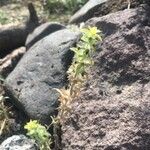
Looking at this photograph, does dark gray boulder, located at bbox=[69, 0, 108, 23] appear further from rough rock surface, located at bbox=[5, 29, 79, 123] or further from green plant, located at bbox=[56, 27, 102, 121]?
green plant, located at bbox=[56, 27, 102, 121]

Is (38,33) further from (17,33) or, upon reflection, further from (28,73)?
(28,73)

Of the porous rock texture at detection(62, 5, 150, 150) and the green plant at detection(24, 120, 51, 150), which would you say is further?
the green plant at detection(24, 120, 51, 150)

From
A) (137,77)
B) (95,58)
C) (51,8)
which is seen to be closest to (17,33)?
(51,8)

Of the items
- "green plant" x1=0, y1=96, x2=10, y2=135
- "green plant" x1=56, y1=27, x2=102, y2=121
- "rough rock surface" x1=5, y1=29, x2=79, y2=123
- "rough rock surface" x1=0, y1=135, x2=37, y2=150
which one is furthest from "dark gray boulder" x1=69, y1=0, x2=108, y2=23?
"rough rock surface" x1=0, y1=135, x2=37, y2=150

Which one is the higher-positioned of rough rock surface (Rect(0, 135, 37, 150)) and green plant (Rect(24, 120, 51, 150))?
green plant (Rect(24, 120, 51, 150))

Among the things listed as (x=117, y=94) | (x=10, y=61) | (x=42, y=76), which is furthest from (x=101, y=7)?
(x=117, y=94)

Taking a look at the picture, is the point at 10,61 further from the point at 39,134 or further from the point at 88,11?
the point at 39,134
